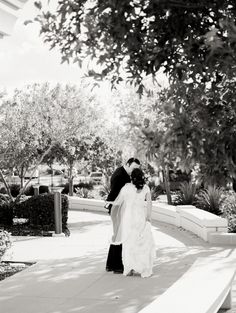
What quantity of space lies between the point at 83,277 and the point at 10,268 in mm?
1502

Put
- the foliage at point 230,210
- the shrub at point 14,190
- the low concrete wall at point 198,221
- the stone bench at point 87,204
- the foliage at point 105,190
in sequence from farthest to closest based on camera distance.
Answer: the shrub at point 14,190 < the foliage at point 105,190 < the stone bench at point 87,204 < the foliage at point 230,210 < the low concrete wall at point 198,221

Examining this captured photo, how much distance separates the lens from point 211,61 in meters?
3.02

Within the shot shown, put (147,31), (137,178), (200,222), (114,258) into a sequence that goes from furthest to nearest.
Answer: (200,222) < (114,258) < (137,178) < (147,31)

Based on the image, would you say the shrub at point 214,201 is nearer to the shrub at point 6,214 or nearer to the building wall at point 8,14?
the shrub at point 6,214

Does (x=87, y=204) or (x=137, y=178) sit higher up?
(x=137, y=178)

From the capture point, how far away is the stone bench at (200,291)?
445 cm

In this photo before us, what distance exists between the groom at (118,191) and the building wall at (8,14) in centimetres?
262

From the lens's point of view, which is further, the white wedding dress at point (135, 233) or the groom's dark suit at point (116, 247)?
the groom's dark suit at point (116, 247)

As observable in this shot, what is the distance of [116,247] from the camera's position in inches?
324

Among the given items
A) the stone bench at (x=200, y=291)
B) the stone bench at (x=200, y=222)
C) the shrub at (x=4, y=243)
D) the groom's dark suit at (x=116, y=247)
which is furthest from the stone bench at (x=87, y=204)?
the stone bench at (x=200, y=291)

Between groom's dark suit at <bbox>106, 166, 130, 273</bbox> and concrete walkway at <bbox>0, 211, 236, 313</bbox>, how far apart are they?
0.52 ft

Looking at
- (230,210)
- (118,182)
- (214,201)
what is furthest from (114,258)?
(214,201)

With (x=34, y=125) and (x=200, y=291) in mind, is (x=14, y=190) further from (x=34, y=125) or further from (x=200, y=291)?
(x=200, y=291)

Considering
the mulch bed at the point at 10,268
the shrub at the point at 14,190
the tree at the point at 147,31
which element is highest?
the tree at the point at 147,31
